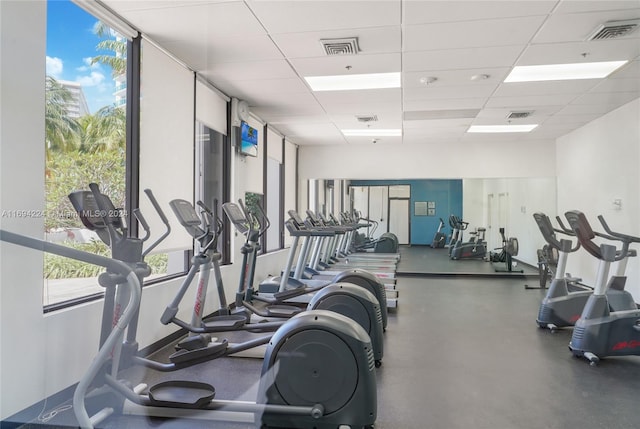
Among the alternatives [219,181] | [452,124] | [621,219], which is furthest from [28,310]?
[621,219]

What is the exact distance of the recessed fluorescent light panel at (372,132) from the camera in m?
7.11

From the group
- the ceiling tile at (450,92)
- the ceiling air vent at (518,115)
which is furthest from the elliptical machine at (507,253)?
the ceiling tile at (450,92)

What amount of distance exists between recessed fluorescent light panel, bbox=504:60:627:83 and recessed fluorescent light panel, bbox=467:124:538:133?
2.32 metres

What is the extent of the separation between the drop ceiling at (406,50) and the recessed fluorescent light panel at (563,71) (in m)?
0.12

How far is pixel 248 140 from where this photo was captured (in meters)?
5.61

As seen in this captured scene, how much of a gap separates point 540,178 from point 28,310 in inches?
323

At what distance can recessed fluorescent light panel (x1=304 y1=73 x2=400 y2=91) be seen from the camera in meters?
4.48

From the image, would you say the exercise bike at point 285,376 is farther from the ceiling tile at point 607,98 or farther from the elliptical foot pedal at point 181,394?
the ceiling tile at point 607,98

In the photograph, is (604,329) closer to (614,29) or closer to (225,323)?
(614,29)

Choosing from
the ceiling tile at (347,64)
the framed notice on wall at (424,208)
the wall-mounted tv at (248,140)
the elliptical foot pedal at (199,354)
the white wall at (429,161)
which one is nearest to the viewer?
the elliptical foot pedal at (199,354)

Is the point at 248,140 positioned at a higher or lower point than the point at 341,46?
lower

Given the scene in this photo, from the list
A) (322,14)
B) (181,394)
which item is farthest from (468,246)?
(181,394)

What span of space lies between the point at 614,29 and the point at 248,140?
4.13 meters

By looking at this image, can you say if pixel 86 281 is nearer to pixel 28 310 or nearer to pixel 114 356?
pixel 28 310
